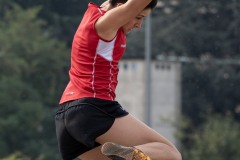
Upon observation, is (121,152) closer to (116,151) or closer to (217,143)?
(116,151)

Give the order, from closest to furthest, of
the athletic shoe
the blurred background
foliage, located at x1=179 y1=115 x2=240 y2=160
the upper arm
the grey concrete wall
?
the upper arm < the athletic shoe < the blurred background < foliage, located at x1=179 y1=115 x2=240 y2=160 < the grey concrete wall

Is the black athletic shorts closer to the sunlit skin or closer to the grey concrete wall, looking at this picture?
the sunlit skin

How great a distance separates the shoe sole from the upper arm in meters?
0.74

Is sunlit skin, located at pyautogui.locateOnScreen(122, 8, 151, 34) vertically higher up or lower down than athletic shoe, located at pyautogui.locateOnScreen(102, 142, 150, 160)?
higher up

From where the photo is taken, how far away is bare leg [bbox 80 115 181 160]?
6582 mm

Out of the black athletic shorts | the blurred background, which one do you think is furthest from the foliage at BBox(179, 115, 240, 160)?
the black athletic shorts

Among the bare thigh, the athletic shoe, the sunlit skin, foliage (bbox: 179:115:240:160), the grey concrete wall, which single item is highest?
the sunlit skin

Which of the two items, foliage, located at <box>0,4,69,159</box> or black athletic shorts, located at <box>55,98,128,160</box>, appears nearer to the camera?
black athletic shorts, located at <box>55,98,128,160</box>

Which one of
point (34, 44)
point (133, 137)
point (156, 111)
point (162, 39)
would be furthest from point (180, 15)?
point (133, 137)

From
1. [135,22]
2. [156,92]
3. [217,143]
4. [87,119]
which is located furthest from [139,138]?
[156,92]

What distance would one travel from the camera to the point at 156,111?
3688 cm

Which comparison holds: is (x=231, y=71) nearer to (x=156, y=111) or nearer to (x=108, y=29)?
(x=156, y=111)

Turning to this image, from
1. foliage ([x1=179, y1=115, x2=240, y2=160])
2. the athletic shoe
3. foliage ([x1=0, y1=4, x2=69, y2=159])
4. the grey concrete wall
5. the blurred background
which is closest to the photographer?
the athletic shoe

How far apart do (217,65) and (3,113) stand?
933cm
